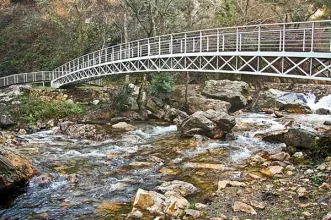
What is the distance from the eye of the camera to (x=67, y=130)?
1700cm

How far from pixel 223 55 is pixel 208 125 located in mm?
3163

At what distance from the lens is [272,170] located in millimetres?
10211

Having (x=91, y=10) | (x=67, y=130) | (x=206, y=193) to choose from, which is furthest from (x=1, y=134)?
(x=91, y=10)

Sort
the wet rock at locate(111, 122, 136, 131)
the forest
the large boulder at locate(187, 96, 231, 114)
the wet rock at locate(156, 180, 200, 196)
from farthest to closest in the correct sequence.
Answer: the forest → the large boulder at locate(187, 96, 231, 114) → the wet rock at locate(111, 122, 136, 131) → the wet rock at locate(156, 180, 200, 196)

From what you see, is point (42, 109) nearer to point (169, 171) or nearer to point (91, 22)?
point (169, 171)

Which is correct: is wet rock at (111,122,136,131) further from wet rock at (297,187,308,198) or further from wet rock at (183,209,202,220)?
wet rock at (297,187,308,198)

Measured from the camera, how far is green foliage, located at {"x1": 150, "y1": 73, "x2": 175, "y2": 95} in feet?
70.7

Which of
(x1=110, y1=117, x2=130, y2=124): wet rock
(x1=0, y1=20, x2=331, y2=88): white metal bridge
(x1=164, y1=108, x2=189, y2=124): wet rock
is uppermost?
(x1=0, y1=20, x2=331, y2=88): white metal bridge

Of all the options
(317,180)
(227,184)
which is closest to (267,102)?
(317,180)

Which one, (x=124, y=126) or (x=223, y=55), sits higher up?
(x=223, y=55)

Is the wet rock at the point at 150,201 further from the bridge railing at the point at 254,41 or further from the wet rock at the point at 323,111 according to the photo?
the wet rock at the point at 323,111

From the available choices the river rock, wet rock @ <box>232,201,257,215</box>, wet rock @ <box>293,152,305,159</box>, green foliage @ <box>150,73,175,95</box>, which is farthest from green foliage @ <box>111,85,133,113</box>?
wet rock @ <box>232,201,257,215</box>

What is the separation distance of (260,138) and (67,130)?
9.53 metres

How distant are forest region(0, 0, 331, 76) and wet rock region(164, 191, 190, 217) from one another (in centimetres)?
1927
